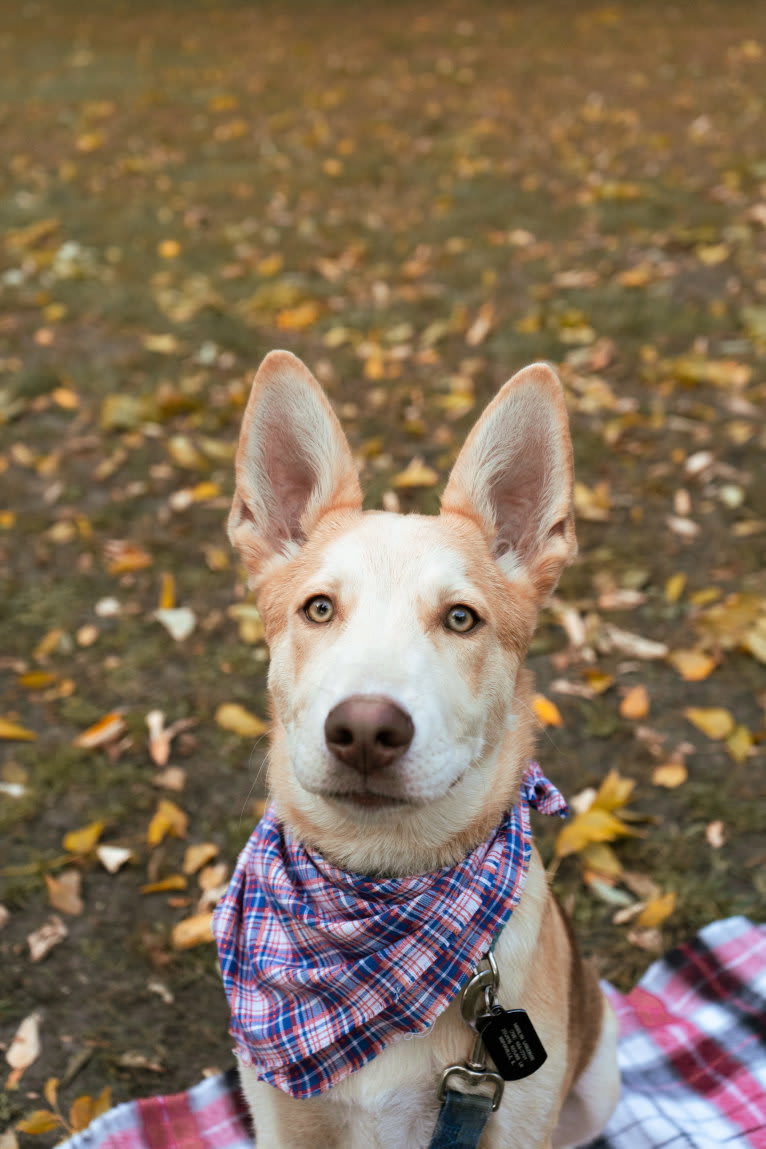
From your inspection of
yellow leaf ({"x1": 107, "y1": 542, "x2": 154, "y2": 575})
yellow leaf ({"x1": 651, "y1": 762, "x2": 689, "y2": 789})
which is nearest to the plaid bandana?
yellow leaf ({"x1": 651, "y1": 762, "x2": 689, "y2": 789})

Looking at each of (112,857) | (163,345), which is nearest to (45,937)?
(112,857)

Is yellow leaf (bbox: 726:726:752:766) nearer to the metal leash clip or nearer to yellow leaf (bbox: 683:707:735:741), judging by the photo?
yellow leaf (bbox: 683:707:735:741)

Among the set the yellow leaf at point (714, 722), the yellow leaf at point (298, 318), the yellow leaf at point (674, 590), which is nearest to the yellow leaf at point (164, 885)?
the yellow leaf at point (714, 722)

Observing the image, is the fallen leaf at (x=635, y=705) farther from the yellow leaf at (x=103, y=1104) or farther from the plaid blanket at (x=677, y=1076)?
the yellow leaf at (x=103, y=1104)

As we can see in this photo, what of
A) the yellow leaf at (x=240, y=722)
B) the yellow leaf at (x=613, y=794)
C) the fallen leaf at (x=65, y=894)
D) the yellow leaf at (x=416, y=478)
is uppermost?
the yellow leaf at (x=416, y=478)

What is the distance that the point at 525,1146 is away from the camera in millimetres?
2232

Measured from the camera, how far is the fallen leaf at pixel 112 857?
372cm

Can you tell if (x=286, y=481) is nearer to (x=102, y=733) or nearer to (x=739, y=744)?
(x=102, y=733)

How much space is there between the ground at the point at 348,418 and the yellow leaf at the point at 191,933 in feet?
0.04

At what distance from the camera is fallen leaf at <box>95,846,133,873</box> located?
372 cm

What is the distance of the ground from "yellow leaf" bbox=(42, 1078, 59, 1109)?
3 centimetres

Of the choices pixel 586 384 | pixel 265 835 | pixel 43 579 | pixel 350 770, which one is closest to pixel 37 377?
pixel 43 579

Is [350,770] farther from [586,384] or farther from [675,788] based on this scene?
[586,384]

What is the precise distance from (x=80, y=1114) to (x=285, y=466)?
220 centimetres
